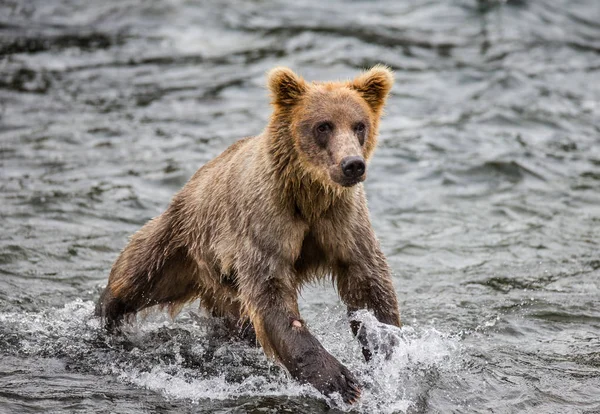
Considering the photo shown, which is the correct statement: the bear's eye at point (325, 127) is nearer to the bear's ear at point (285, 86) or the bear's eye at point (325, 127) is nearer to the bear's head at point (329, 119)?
the bear's head at point (329, 119)

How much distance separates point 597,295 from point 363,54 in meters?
9.00

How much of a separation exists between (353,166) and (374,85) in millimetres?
954

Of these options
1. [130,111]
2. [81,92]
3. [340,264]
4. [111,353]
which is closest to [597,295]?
[340,264]

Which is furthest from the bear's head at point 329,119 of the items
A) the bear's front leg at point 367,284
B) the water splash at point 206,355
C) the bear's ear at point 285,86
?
the water splash at point 206,355

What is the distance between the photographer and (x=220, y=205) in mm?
6570

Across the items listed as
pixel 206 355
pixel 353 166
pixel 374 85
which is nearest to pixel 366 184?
pixel 206 355

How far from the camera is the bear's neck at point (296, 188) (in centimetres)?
595

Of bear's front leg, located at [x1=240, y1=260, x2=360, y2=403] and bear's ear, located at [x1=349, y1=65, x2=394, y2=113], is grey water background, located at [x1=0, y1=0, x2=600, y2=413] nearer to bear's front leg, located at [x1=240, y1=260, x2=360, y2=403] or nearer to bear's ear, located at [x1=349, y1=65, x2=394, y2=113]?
bear's front leg, located at [x1=240, y1=260, x2=360, y2=403]

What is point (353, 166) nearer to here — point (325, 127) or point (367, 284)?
point (325, 127)

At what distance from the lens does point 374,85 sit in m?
6.21

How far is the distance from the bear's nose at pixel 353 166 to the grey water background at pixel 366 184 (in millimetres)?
1123

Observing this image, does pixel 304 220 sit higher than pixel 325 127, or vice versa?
pixel 325 127

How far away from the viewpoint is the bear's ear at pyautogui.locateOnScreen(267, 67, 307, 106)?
19.7ft

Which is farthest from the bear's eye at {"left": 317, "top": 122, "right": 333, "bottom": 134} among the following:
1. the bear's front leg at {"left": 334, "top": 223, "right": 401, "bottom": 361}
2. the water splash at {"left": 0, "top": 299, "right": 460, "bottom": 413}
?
the water splash at {"left": 0, "top": 299, "right": 460, "bottom": 413}
